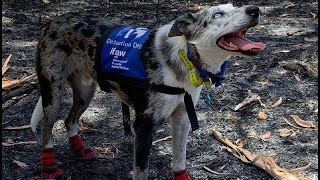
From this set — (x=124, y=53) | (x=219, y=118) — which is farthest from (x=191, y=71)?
(x=219, y=118)

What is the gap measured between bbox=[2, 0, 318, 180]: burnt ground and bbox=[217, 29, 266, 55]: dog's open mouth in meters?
1.60

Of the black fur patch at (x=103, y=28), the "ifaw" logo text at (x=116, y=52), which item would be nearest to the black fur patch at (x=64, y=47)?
the black fur patch at (x=103, y=28)

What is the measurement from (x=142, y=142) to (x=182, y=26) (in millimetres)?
987

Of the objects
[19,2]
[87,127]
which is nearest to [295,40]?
[87,127]

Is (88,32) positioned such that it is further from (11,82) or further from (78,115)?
(11,82)

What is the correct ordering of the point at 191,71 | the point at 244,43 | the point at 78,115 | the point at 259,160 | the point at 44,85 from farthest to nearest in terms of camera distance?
the point at 78,115 → the point at 259,160 → the point at 44,85 → the point at 191,71 → the point at 244,43

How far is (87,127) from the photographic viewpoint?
6152 millimetres

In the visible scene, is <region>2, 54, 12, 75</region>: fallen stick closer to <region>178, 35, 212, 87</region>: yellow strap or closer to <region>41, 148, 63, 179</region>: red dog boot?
<region>41, 148, 63, 179</region>: red dog boot

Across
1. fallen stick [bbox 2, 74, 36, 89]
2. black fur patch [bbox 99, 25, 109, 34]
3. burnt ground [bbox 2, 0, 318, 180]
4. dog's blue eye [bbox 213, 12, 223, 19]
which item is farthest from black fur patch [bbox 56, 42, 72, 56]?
fallen stick [bbox 2, 74, 36, 89]

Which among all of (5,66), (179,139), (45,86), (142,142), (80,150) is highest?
(45,86)

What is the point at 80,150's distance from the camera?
5539mm

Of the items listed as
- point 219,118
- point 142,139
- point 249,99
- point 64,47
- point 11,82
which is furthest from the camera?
point 11,82

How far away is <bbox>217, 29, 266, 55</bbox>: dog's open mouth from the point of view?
13.1ft

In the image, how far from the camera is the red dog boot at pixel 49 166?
5.11 meters
